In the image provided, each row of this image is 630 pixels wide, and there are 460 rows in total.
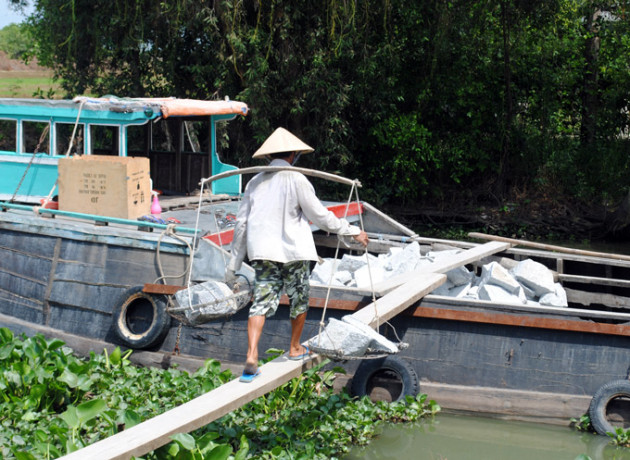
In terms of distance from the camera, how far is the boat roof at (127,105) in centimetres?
725

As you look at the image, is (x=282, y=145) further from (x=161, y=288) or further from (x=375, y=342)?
(x=161, y=288)

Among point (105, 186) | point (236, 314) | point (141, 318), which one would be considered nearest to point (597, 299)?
point (236, 314)

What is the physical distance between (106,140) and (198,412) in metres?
5.15

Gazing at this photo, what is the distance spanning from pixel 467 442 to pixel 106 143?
17.5 ft

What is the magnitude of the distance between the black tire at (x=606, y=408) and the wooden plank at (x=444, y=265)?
1.66 metres

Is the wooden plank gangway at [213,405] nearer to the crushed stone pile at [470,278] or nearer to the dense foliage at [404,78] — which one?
the crushed stone pile at [470,278]

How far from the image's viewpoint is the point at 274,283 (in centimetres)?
454

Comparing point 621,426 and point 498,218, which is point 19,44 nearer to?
point 498,218

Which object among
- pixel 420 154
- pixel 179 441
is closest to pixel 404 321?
pixel 179 441

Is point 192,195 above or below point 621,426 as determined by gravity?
above

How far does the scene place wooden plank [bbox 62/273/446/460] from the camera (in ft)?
11.7

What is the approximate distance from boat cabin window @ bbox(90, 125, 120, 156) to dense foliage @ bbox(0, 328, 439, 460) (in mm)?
2683

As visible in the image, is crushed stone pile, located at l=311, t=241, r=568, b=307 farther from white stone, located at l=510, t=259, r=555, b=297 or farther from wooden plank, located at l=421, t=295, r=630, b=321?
wooden plank, located at l=421, t=295, r=630, b=321

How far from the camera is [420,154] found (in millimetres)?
15008
